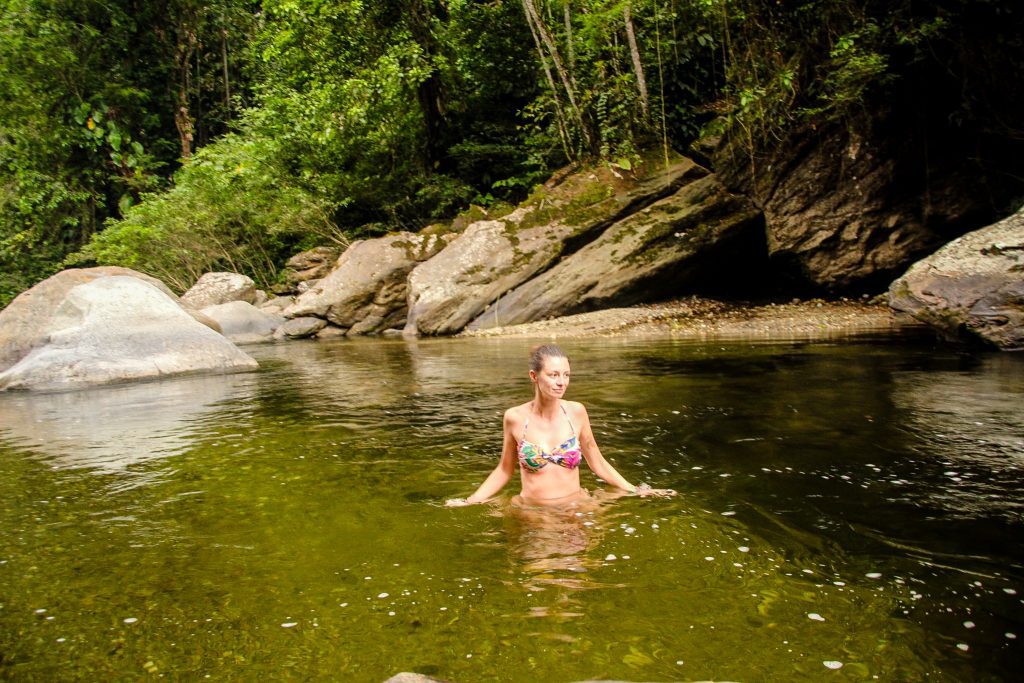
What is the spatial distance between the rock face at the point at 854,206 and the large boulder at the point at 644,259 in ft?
2.82

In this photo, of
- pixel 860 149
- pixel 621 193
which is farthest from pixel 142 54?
pixel 860 149

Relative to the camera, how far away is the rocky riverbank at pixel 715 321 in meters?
13.2

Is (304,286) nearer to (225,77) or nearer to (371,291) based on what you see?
(371,291)

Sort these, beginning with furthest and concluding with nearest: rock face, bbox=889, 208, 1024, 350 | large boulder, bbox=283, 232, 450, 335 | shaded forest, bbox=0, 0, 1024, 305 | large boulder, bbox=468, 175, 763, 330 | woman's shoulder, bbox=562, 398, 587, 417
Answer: large boulder, bbox=283, 232, 450, 335, large boulder, bbox=468, 175, 763, 330, shaded forest, bbox=0, 0, 1024, 305, rock face, bbox=889, 208, 1024, 350, woman's shoulder, bbox=562, 398, 587, 417

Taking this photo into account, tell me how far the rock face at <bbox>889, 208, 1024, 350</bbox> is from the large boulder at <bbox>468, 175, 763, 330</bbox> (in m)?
5.48

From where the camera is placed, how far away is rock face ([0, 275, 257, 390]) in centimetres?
1059

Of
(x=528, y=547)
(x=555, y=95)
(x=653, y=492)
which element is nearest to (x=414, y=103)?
(x=555, y=95)

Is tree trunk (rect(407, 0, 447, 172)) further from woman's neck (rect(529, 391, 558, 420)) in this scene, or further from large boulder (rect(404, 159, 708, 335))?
woman's neck (rect(529, 391, 558, 420))

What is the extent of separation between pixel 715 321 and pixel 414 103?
11.1 meters

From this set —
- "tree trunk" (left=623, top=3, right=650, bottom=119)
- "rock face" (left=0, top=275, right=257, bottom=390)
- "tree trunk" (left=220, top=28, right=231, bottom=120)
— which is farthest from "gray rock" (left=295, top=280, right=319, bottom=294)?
"tree trunk" (left=220, top=28, right=231, bottom=120)

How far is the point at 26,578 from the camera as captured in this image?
136 inches

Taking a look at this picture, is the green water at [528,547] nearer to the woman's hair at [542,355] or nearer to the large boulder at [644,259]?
the woman's hair at [542,355]

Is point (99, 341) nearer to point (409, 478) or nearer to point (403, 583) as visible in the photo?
point (409, 478)

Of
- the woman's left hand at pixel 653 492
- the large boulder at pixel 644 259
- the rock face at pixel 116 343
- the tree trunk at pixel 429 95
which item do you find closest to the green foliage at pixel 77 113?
the tree trunk at pixel 429 95
